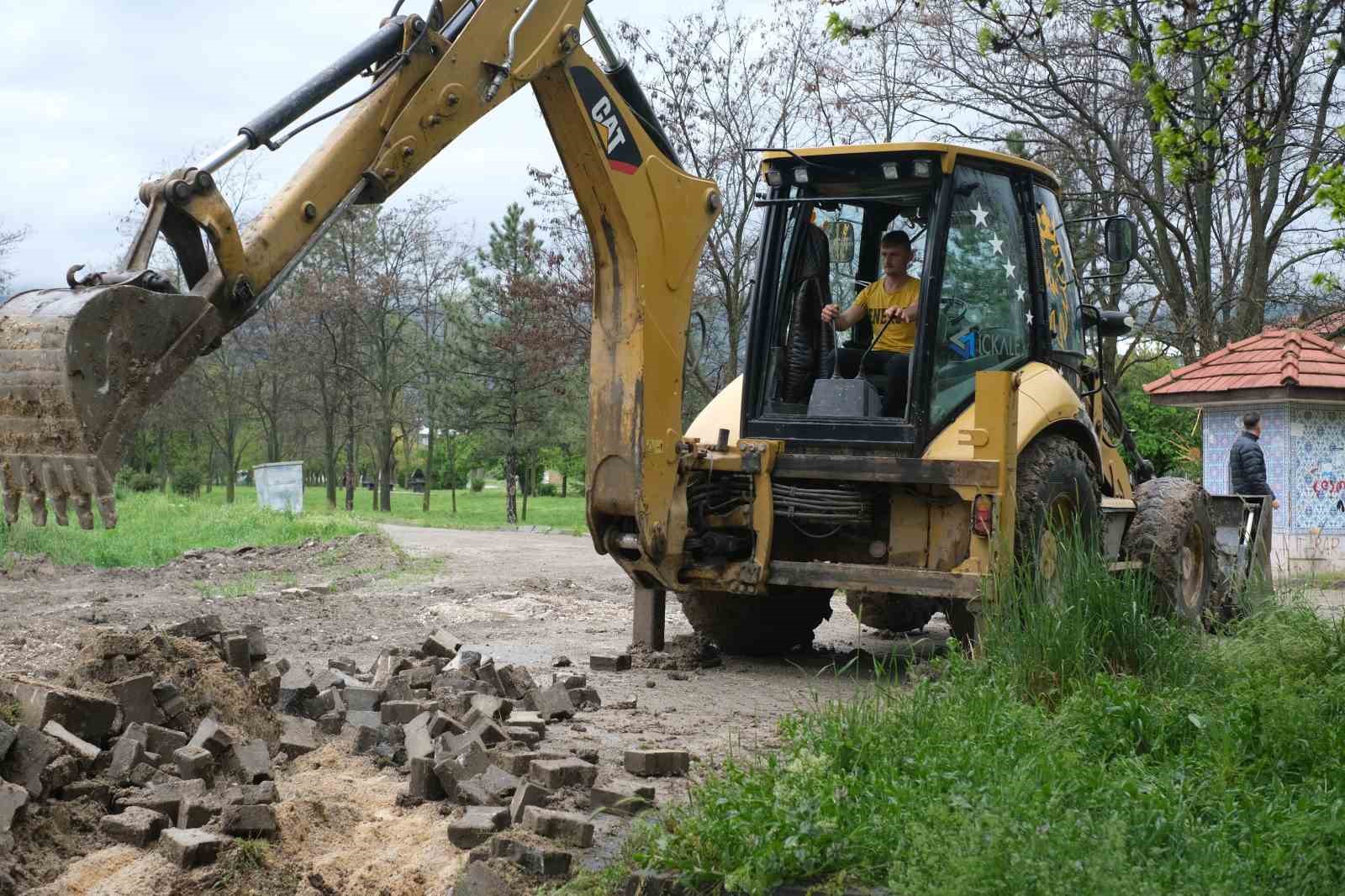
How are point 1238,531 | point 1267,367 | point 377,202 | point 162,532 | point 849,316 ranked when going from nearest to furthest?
point 377,202 < point 849,316 < point 1238,531 < point 1267,367 < point 162,532

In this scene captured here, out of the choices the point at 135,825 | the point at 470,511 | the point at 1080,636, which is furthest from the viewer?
the point at 470,511

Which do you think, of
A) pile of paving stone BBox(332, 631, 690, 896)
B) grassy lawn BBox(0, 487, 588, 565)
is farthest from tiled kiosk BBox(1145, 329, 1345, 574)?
pile of paving stone BBox(332, 631, 690, 896)

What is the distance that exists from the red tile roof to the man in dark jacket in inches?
96.2

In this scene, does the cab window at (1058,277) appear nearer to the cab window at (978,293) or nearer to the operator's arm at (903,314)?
the cab window at (978,293)

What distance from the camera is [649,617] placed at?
30.4 feet

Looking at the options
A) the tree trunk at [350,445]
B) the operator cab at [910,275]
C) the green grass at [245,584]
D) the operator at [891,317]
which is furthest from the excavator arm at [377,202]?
the tree trunk at [350,445]

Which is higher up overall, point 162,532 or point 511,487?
point 511,487

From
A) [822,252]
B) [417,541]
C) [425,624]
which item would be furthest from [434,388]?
[822,252]

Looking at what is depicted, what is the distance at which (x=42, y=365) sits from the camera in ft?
16.9

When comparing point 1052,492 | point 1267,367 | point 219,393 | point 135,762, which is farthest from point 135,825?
point 219,393

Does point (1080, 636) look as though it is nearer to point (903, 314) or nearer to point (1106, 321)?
point (903, 314)

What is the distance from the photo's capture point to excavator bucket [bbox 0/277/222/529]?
5.14 meters

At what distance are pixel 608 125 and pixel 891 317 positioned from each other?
2153 millimetres

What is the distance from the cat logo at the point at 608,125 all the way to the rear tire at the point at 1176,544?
4193 mm
